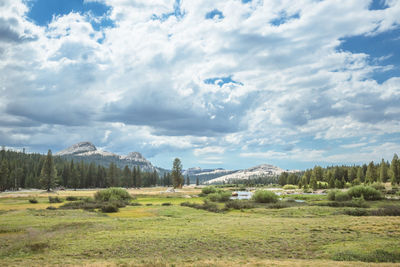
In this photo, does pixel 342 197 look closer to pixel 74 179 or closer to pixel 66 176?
pixel 74 179

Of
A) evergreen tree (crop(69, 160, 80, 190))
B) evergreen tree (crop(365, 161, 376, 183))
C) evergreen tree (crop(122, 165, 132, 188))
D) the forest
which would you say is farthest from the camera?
evergreen tree (crop(122, 165, 132, 188))

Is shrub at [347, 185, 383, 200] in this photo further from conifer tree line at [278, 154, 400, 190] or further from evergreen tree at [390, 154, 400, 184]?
evergreen tree at [390, 154, 400, 184]

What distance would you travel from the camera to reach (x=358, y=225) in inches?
1066

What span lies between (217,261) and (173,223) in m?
15.5

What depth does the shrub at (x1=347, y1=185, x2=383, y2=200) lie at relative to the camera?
2382 inches

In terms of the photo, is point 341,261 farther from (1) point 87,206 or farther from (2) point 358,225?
(1) point 87,206

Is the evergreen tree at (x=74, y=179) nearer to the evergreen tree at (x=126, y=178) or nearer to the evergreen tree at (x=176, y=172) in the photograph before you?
the evergreen tree at (x=126, y=178)

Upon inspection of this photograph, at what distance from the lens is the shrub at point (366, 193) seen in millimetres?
60500

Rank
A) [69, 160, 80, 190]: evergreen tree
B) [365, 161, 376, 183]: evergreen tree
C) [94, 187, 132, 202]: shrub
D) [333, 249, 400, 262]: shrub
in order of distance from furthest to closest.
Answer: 1. [69, 160, 80, 190]: evergreen tree
2. [365, 161, 376, 183]: evergreen tree
3. [94, 187, 132, 202]: shrub
4. [333, 249, 400, 262]: shrub

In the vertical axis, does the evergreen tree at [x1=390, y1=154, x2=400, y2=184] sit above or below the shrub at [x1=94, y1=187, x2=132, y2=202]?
above

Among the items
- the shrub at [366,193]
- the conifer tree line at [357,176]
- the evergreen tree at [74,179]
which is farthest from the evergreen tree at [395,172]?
the evergreen tree at [74,179]

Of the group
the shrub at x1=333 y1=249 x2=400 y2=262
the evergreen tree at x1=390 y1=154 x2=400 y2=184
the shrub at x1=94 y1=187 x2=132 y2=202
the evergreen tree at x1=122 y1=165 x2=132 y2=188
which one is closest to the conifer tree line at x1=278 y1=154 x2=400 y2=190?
the evergreen tree at x1=390 y1=154 x2=400 y2=184

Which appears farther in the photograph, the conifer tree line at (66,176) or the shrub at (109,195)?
the conifer tree line at (66,176)

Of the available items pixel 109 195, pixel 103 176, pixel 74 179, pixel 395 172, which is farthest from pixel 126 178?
pixel 395 172
